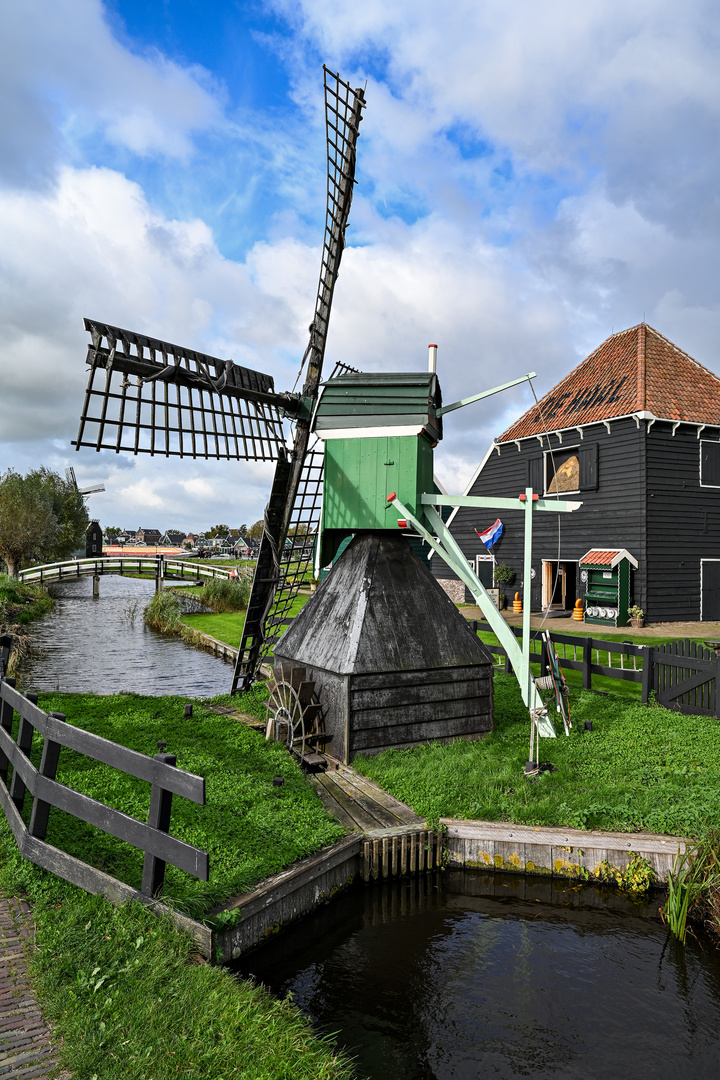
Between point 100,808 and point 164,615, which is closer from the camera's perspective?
point 100,808

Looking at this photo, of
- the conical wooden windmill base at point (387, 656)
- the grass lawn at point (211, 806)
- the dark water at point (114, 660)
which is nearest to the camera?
the grass lawn at point (211, 806)

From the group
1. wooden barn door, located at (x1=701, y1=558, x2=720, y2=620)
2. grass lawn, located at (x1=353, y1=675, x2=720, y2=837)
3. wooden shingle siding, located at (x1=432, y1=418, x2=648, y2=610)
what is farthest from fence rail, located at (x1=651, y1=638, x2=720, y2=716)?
wooden barn door, located at (x1=701, y1=558, x2=720, y2=620)

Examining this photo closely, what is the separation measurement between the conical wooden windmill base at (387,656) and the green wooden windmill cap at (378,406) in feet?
5.66

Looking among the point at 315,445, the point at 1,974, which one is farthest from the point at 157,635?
the point at 1,974

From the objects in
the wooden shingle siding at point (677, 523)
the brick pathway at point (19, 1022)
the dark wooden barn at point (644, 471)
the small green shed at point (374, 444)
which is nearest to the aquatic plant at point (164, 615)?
the dark wooden barn at point (644, 471)

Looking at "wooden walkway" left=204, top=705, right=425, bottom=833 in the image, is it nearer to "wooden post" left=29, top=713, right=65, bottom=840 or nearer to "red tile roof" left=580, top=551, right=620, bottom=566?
"wooden post" left=29, top=713, right=65, bottom=840

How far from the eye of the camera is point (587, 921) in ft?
18.9

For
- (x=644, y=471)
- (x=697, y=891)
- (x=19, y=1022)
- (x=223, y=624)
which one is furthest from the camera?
(x=223, y=624)

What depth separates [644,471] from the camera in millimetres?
18844

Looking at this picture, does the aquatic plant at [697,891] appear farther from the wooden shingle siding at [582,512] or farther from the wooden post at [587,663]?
the wooden shingle siding at [582,512]

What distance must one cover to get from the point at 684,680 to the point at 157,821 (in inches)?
350

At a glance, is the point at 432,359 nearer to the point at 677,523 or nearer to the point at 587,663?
the point at 587,663

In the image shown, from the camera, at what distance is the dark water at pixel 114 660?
53.6 feet

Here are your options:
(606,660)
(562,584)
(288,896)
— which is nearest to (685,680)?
(606,660)
